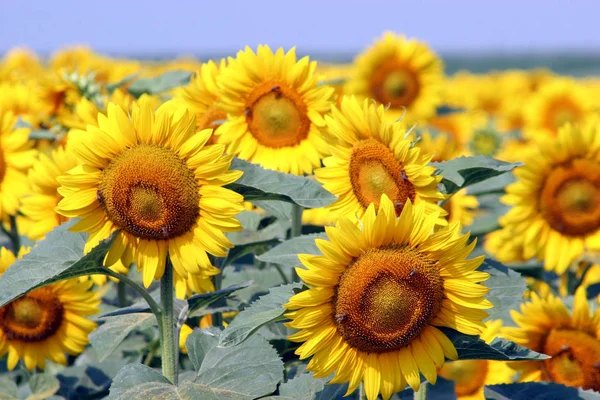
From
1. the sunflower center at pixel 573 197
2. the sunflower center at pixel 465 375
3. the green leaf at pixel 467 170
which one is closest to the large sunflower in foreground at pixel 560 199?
the sunflower center at pixel 573 197

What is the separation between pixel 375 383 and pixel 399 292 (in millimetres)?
222

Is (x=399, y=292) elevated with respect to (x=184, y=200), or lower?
lower

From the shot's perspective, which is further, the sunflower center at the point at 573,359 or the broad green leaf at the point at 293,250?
the sunflower center at the point at 573,359

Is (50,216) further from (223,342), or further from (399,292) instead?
(399,292)

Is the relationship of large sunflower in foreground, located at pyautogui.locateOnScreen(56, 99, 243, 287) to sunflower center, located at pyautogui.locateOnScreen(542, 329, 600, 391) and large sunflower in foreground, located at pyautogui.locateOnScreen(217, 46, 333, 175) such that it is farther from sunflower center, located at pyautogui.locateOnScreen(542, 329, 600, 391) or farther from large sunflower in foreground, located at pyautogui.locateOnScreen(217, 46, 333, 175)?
sunflower center, located at pyautogui.locateOnScreen(542, 329, 600, 391)

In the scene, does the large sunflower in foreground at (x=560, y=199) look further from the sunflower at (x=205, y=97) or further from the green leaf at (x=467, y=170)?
the sunflower at (x=205, y=97)

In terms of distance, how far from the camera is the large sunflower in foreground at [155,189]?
2.00 m

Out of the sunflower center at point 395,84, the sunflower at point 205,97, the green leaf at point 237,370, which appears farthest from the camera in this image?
the sunflower center at point 395,84

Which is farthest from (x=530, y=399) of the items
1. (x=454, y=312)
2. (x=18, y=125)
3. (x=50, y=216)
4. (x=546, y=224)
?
(x=18, y=125)

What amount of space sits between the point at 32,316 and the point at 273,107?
107 cm

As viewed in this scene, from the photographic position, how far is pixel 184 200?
201 centimetres

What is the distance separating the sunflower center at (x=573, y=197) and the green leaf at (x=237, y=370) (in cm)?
174

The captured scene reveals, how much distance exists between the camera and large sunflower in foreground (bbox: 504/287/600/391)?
266cm

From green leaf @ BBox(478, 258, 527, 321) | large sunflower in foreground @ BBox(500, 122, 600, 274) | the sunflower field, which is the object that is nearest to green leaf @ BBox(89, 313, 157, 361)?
the sunflower field
